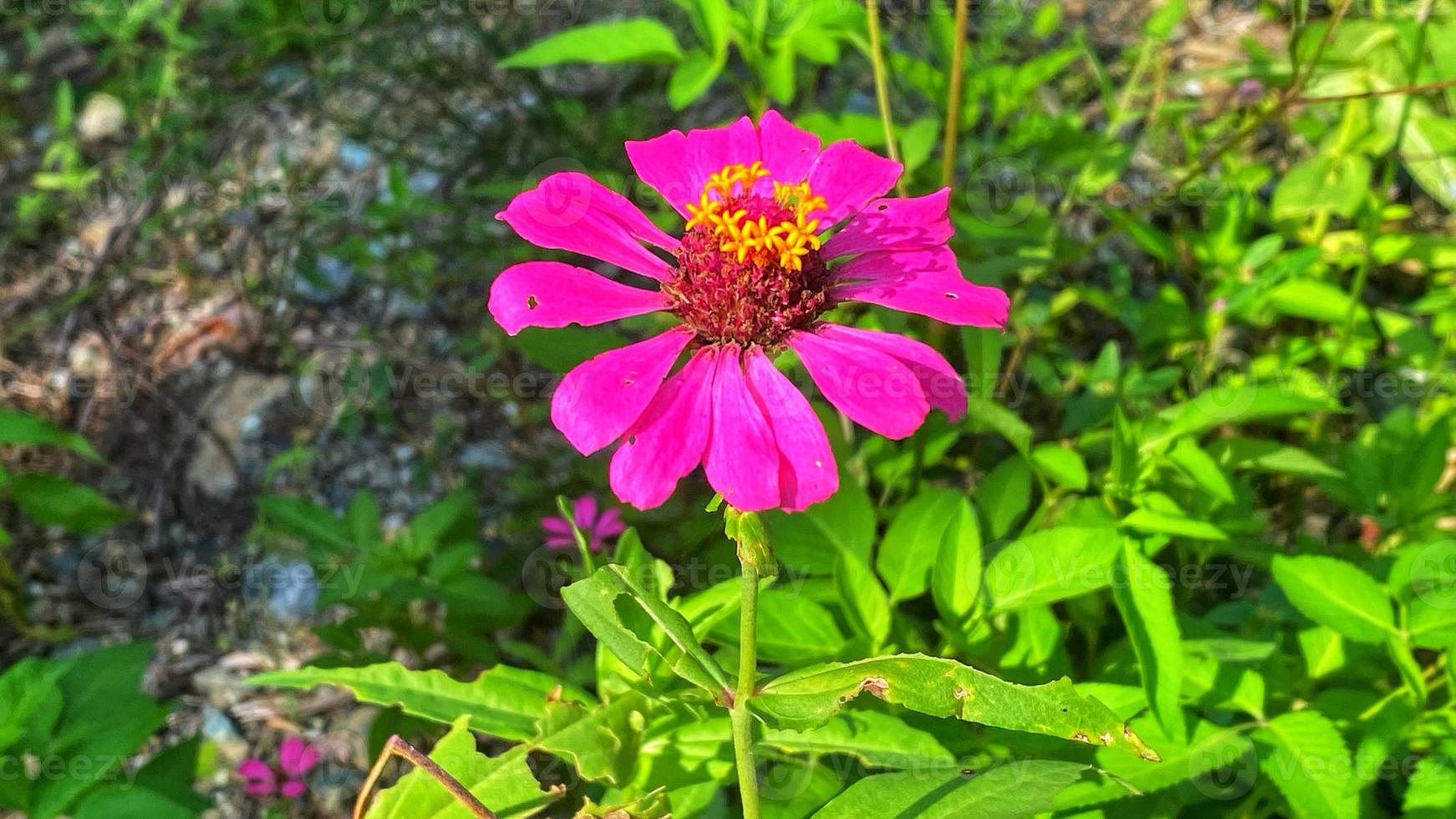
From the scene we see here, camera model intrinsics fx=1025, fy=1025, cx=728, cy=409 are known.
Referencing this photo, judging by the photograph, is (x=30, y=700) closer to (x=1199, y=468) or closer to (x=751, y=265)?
(x=751, y=265)

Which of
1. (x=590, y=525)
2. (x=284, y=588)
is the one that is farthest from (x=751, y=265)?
(x=284, y=588)

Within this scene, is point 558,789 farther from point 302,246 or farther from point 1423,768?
point 302,246

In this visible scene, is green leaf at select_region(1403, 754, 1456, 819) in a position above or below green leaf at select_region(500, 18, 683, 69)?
below

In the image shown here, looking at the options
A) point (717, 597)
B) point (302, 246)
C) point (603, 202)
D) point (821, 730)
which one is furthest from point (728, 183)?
point (302, 246)

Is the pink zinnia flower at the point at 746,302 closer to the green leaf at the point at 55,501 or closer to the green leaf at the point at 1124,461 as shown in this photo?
the green leaf at the point at 1124,461

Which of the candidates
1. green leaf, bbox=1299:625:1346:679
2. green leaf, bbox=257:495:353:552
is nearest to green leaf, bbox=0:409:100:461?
green leaf, bbox=257:495:353:552

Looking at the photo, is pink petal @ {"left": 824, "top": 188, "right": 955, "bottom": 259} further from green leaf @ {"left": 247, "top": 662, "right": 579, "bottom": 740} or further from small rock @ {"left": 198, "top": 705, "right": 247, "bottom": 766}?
small rock @ {"left": 198, "top": 705, "right": 247, "bottom": 766}
